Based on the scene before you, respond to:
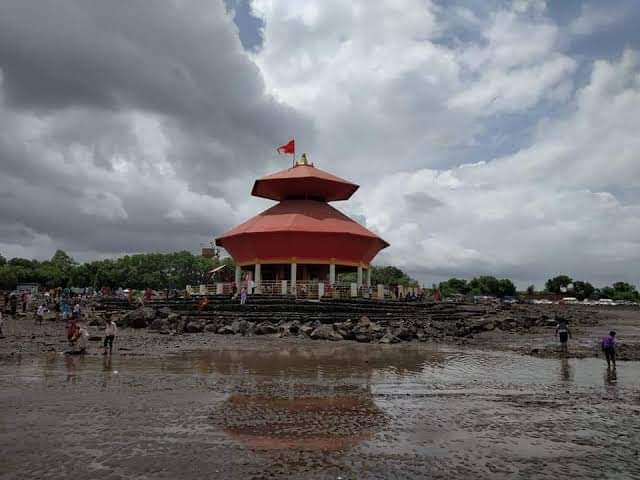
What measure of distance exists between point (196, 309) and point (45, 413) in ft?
60.9

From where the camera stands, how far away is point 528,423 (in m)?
7.26

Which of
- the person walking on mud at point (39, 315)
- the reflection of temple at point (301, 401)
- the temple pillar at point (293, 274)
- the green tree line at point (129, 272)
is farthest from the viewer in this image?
the green tree line at point (129, 272)

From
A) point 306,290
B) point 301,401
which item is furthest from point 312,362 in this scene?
point 306,290

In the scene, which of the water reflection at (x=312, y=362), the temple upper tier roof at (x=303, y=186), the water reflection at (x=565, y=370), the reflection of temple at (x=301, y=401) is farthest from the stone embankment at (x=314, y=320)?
the temple upper tier roof at (x=303, y=186)

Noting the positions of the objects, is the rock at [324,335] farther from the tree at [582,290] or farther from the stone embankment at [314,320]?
the tree at [582,290]

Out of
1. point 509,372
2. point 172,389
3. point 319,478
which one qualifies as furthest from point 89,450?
point 509,372

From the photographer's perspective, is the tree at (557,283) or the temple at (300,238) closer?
the temple at (300,238)

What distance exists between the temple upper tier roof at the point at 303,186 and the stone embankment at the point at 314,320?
32.0 feet

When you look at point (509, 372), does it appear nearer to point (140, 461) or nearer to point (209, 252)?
point (140, 461)

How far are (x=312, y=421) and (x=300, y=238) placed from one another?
925 inches

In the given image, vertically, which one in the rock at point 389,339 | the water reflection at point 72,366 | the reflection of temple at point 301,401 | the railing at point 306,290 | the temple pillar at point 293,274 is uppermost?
the temple pillar at point 293,274

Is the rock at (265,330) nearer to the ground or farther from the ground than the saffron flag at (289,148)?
nearer to the ground

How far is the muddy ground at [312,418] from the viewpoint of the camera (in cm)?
533

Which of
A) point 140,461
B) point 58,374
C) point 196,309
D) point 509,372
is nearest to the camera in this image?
point 140,461
